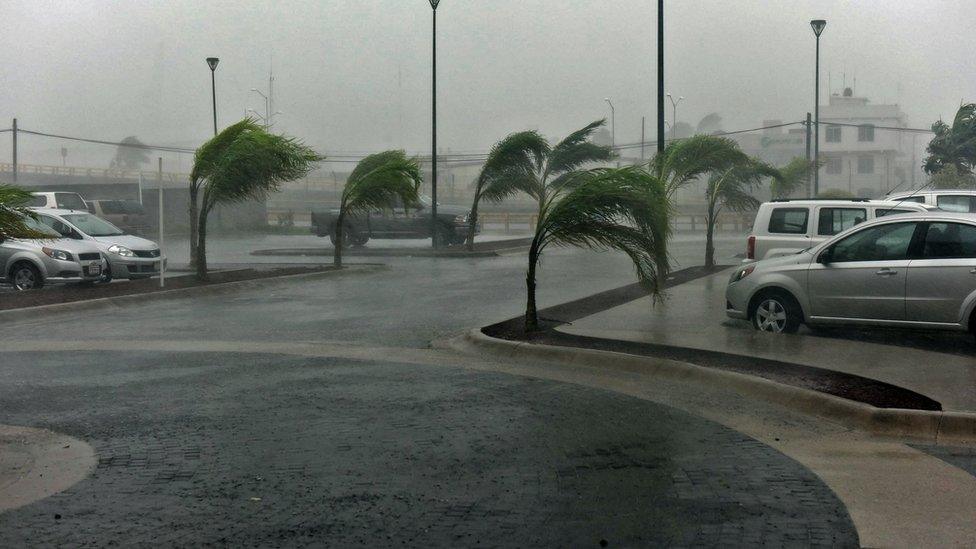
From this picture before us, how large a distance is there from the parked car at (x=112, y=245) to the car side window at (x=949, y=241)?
585 inches

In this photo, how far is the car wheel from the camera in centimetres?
2106

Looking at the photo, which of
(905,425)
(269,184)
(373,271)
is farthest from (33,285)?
(905,425)

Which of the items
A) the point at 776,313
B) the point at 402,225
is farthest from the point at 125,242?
the point at 402,225

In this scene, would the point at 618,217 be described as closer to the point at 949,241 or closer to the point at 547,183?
the point at 949,241

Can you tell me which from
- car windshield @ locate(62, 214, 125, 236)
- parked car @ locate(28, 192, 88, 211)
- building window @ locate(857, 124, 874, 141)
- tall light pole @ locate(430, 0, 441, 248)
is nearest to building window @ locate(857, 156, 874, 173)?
building window @ locate(857, 124, 874, 141)

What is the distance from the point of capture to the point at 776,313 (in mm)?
13773

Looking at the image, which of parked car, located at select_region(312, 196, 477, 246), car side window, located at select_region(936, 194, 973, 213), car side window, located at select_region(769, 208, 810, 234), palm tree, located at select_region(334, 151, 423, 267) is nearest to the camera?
car side window, located at select_region(769, 208, 810, 234)

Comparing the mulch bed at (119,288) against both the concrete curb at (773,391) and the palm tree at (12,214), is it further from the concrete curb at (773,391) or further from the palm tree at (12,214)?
the concrete curb at (773,391)

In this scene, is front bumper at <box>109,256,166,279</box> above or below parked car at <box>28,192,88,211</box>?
below

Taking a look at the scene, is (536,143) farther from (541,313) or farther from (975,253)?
(975,253)

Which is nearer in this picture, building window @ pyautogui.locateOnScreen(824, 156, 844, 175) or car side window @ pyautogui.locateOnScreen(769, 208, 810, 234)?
car side window @ pyautogui.locateOnScreen(769, 208, 810, 234)

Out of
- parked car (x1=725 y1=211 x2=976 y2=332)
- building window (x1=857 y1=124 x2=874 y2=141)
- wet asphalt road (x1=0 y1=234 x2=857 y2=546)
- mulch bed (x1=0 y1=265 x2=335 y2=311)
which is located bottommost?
wet asphalt road (x1=0 y1=234 x2=857 y2=546)

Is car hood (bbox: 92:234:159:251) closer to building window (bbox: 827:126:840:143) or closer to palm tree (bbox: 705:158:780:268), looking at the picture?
palm tree (bbox: 705:158:780:268)

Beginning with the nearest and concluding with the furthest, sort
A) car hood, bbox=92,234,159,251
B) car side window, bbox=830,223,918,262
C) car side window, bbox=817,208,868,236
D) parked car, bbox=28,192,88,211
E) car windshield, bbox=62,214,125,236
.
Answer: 1. car side window, bbox=830,223,918,262
2. car side window, bbox=817,208,868,236
3. car hood, bbox=92,234,159,251
4. car windshield, bbox=62,214,125,236
5. parked car, bbox=28,192,88,211
